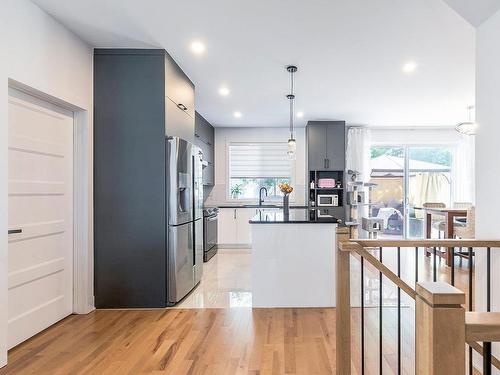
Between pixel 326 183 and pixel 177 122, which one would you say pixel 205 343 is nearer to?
pixel 177 122

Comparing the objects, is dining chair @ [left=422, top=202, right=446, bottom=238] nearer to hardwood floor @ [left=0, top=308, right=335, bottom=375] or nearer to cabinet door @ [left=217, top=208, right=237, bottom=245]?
hardwood floor @ [left=0, top=308, right=335, bottom=375]

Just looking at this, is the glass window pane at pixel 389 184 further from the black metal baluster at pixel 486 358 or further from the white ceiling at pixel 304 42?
the black metal baluster at pixel 486 358

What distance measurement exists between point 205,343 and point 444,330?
223 centimetres

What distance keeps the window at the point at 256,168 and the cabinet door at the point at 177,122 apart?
2.89 m

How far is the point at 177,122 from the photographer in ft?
12.1

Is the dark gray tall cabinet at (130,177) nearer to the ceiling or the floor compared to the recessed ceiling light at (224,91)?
nearer to the floor

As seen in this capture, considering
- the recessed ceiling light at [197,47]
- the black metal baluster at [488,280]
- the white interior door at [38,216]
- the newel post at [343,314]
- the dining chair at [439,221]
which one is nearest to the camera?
the newel post at [343,314]

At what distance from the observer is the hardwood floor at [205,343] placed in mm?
2199

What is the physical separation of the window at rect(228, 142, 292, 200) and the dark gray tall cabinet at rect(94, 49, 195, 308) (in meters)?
3.84

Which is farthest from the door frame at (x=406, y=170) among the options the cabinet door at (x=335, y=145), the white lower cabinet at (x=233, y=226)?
the white lower cabinet at (x=233, y=226)

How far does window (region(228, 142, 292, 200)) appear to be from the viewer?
23.2 ft

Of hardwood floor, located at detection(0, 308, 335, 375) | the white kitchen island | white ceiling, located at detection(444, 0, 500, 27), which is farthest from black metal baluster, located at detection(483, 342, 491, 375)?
the white kitchen island

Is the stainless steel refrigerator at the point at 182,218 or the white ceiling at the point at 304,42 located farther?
the stainless steel refrigerator at the point at 182,218

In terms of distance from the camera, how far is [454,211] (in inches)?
197
